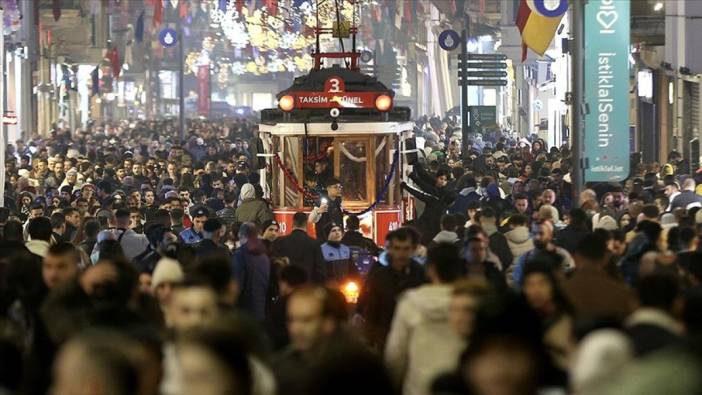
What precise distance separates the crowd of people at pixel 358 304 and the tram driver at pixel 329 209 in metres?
0.03

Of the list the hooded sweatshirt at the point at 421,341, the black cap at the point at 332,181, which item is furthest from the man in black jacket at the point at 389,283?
the black cap at the point at 332,181

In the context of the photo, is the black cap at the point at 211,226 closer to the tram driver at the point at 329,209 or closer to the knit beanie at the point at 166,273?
the tram driver at the point at 329,209

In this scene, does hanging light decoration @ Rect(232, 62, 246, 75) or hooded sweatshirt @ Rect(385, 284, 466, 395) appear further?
hanging light decoration @ Rect(232, 62, 246, 75)

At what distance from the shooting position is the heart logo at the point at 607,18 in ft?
78.6

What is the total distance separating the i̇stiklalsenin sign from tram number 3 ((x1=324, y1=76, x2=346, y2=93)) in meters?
3.06

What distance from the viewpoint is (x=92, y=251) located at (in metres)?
17.8

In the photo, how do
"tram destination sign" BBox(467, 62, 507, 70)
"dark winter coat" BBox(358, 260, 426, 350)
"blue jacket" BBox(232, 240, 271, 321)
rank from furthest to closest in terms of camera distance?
"tram destination sign" BBox(467, 62, 507, 70) < "blue jacket" BBox(232, 240, 271, 321) < "dark winter coat" BBox(358, 260, 426, 350)

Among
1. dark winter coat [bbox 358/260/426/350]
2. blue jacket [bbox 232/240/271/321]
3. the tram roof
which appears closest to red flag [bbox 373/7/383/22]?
the tram roof

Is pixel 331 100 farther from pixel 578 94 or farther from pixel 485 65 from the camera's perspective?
pixel 485 65

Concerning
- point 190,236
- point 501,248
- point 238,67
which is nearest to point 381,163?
point 190,236

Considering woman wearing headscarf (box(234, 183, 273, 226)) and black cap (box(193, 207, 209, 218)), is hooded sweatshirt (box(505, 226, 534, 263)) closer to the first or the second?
black cap (box(193, 207, 209, 218))

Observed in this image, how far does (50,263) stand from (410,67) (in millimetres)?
83221

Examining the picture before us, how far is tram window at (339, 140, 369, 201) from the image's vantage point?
971 inches

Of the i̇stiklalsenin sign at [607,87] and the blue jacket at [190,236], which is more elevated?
the i̇stiklalsenin sign at [607,87]
